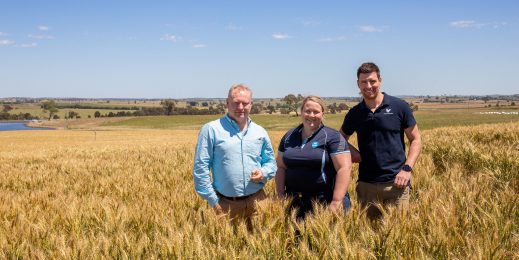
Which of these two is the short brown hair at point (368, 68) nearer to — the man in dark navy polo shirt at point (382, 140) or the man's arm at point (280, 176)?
the man in dark navy polo shirt at point (382, 140)

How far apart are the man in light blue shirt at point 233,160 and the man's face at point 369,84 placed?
3.37 ft

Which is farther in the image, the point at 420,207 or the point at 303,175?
the point at 303,175

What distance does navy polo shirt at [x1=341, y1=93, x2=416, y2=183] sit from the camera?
12.0 ft

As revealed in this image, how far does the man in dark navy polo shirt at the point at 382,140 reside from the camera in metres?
3.60

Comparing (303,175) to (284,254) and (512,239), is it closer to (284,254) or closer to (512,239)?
(284,254)

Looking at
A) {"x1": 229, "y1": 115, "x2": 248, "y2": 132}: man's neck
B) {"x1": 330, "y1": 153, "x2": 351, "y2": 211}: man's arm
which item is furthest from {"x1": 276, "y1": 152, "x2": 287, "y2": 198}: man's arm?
{"x1": 330, "y1": 153, "x2": 351, "y2": 211}: man's arm

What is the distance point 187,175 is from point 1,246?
458 centimetres

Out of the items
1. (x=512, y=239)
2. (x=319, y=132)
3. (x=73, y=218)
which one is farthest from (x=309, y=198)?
(x=73, y=218)

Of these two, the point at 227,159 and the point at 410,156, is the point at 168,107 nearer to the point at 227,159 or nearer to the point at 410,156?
the point at 227,159

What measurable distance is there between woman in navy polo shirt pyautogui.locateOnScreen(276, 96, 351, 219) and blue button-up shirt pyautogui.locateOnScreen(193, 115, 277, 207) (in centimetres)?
29

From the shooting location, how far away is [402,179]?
356cm

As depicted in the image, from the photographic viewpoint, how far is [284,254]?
2387 millimetres

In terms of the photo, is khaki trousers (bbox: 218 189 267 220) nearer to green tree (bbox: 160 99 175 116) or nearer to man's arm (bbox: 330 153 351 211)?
man's arm (bbox: 330 153 351 211)

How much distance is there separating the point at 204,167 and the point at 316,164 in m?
0.96
